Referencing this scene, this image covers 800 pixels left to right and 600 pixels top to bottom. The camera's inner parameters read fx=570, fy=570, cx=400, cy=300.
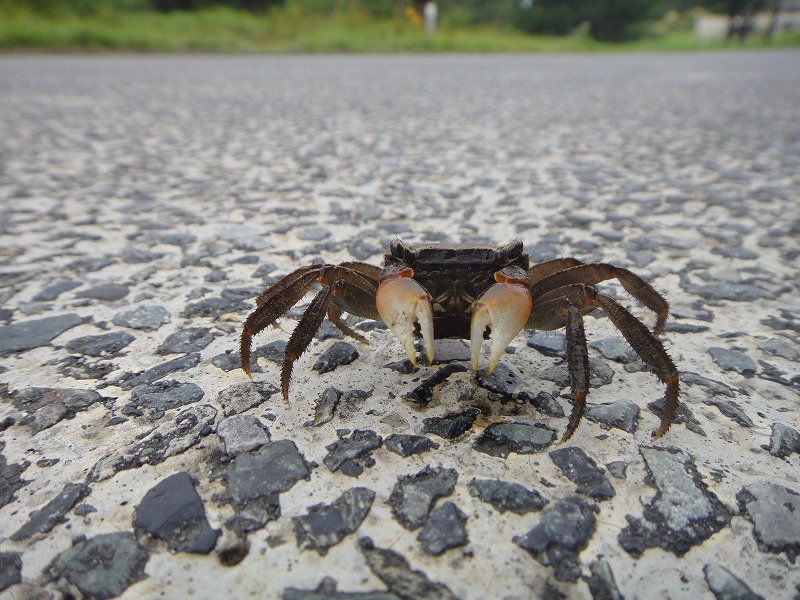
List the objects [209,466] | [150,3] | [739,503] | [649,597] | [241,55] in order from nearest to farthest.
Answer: [649,597]
[739,503]
[209,466]
[241,55]
[150,3]

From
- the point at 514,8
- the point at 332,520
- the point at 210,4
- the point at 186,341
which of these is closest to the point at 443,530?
the point at 332,520

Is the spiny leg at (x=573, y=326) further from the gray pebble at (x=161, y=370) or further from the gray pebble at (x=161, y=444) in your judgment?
the gray pebble at (x=161, y=370)

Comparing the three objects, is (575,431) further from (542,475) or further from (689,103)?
(689,103)

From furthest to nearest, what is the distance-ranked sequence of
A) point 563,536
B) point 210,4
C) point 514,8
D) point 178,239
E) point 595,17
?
point 514,8, point 595,17, point 210,4, point 178,239, point 563,536

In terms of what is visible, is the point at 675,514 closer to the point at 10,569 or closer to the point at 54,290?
the point at 10,569

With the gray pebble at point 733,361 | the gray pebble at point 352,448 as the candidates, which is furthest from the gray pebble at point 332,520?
the gray pebble at point 733,361

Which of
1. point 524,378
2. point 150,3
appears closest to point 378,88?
point 524,378
